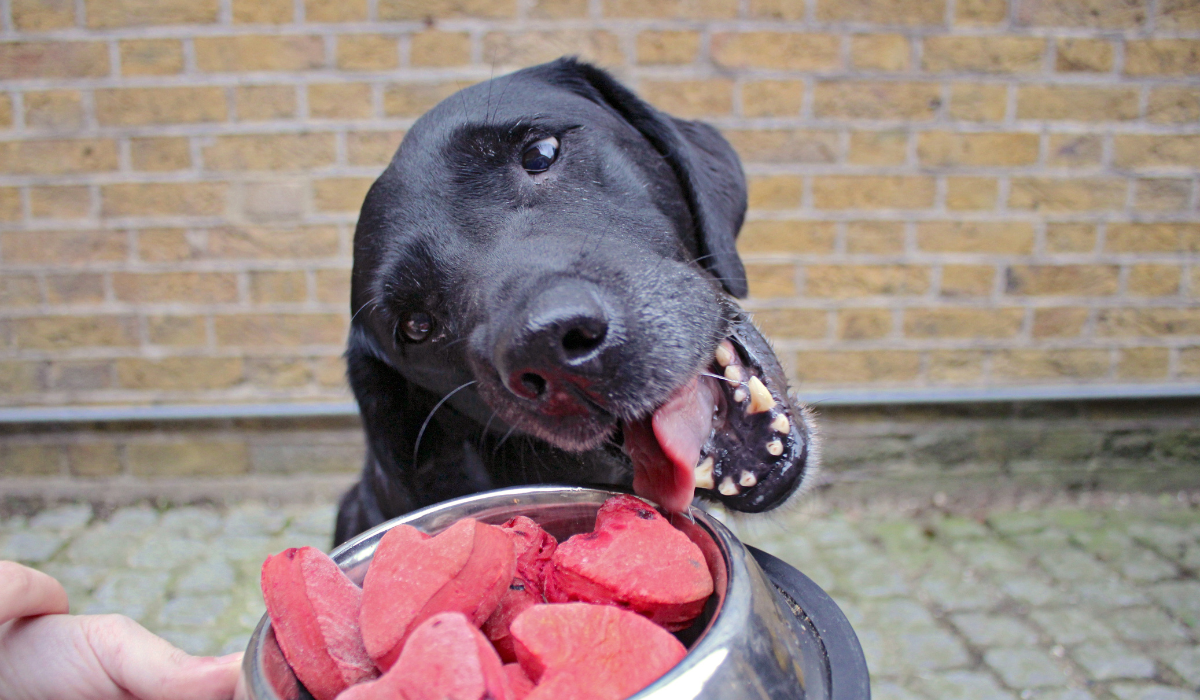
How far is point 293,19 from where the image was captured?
11.1 ft

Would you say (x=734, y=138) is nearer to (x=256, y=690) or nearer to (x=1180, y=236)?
(x=1180, y=236)

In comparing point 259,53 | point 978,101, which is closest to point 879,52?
point 978,101

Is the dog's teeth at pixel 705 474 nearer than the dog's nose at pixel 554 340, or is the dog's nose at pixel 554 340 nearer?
the dog's nose at pixel 554 340

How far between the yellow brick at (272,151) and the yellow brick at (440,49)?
56 cm

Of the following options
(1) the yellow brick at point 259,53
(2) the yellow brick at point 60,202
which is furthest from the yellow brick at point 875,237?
(2) the yellow brick at point 60,202

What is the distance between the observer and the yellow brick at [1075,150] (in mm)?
3502

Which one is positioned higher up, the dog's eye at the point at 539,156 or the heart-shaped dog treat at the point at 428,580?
the dog's eye at the point at 539,156

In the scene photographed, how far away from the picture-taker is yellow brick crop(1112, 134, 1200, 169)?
3512mm

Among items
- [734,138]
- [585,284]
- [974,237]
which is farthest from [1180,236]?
[585,284]

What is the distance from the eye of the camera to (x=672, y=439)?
4.51 feet

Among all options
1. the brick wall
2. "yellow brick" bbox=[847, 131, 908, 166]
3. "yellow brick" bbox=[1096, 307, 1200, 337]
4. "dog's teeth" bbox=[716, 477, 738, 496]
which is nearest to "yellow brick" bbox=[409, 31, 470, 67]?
the brick wall

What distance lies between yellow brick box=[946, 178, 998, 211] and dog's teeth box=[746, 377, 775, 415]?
8.60 ft

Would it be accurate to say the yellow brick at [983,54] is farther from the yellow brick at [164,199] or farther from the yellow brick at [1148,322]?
the yellow brick at [164,199]

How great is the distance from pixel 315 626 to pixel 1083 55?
3.97m
